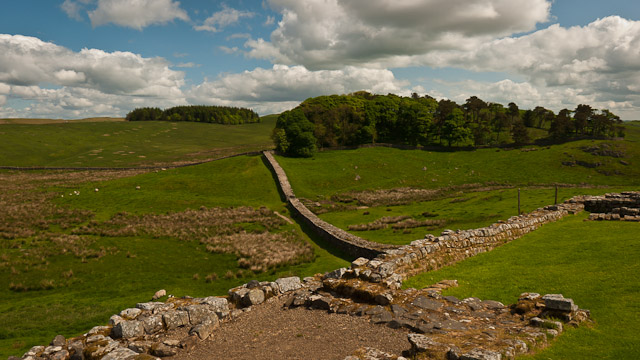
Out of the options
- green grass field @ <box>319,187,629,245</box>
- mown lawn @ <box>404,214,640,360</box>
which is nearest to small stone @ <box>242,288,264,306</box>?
mown lawn @ <box>404,214,640,360</box>

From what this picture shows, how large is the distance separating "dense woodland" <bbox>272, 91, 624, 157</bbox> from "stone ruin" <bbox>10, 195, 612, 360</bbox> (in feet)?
207

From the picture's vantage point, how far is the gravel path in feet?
32.3

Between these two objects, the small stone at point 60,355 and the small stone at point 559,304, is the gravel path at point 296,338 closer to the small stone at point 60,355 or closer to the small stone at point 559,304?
the small stone at point 60,355

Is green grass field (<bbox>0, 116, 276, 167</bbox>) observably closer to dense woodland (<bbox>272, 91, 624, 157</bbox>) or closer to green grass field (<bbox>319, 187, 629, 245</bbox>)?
dense woodland (<bbox>272, 91, 624, 157</bbox>)

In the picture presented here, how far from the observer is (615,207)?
26.1 m

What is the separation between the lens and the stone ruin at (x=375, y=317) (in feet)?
29.3

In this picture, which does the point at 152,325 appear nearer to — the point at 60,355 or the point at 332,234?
the point at 60,355

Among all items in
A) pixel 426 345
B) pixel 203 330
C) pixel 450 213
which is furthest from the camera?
pixel 450 213

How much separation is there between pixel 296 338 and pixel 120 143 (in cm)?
15060

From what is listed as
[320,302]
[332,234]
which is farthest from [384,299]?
[332,234]

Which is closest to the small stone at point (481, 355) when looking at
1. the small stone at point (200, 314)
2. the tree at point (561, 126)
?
the small stone at point (200, 314)

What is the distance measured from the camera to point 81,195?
52.8m

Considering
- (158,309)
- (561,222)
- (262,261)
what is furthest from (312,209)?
(158,309)

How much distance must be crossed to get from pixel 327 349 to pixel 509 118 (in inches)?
4570
